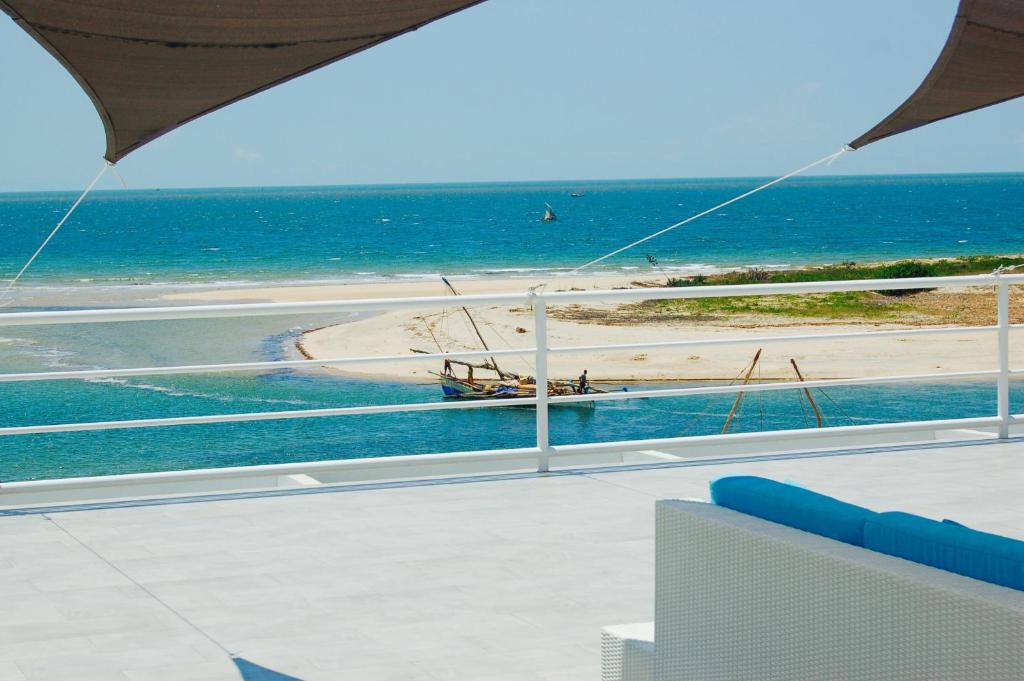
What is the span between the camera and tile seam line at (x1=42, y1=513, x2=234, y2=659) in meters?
3.66

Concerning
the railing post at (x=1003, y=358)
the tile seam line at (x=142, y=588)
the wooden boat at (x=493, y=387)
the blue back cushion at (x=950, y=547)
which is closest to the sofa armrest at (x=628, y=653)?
the blue back cushion at (x=950, y=547)

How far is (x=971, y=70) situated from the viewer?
177 inches

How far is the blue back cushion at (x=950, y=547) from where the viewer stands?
2.07m

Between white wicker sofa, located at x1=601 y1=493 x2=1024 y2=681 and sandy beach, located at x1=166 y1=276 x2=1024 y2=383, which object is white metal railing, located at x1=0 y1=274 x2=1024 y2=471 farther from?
sandy beach, located at x1=166 y1=276 x2=1024 y2=383

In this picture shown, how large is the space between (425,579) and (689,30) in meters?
77.4

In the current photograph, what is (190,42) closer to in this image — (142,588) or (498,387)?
(142,588)

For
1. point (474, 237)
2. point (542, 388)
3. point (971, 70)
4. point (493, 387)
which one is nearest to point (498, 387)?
point (493, 387)

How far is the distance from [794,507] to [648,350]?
26.0 m

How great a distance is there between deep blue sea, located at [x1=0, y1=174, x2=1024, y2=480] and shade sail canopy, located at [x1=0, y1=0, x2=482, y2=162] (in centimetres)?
1693

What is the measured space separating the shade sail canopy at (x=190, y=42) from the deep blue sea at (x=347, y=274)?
16.9m

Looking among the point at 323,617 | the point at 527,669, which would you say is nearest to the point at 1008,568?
the point at 527,669

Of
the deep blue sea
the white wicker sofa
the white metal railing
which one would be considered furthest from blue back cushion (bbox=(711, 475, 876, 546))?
the deep blue sea

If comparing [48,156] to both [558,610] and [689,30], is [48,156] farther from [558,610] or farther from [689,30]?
[558,610]

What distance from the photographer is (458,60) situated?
274 ft
